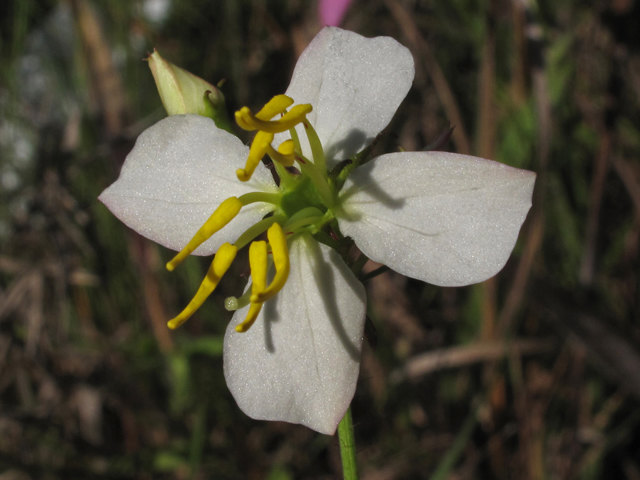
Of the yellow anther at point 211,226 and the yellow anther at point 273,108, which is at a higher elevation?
the yellow anther at point 273,108

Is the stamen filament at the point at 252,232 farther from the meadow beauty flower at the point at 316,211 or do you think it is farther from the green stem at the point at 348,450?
the green stem at the point at 348,450

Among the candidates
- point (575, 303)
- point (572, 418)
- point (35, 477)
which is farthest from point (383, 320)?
point (35, 477)

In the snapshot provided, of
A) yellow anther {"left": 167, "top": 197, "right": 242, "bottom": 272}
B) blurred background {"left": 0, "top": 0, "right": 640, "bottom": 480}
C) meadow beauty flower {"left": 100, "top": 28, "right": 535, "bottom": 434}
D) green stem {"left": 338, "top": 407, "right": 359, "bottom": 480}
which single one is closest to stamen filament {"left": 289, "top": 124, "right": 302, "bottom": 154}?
A: meadow beauty flower {"left": 100, "top": 28, "right": 535, "bottom": 434}

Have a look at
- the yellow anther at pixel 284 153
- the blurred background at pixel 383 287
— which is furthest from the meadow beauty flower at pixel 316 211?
the blurred background at pixel 383 287

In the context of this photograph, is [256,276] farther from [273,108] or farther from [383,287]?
[383,287]

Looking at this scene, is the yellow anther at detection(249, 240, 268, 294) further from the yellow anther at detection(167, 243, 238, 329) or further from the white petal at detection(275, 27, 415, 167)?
the white petal at detection(275, 27, 415, 167)

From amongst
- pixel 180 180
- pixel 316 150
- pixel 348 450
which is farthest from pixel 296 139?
pixel 348 450
